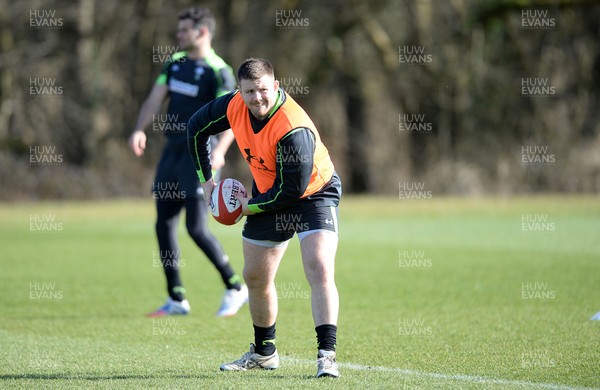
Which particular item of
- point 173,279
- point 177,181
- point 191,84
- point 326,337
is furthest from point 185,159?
point 326,337

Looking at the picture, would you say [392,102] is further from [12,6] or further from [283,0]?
[12,6]

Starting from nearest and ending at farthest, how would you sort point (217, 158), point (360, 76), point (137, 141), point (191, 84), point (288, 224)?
point (288, 224) → point (217, 158) → point (137, 141) → point (191, 84) → point (360, 76)

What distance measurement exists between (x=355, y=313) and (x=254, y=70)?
12.8 feet

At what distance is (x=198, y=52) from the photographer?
913 centimetres

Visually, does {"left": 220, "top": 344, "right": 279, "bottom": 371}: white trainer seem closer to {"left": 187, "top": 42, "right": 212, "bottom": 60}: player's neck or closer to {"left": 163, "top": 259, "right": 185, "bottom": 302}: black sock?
{"left": 163, "top": 259, "right": 185, "bottom": 302}: black sock

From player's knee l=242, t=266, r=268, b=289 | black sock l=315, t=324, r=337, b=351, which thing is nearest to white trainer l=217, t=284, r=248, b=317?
player's knee l=242, t=266, r=268, b=289

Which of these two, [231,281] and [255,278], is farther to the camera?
[231,281]

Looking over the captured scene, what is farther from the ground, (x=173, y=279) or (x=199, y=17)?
(x=199, y=17)

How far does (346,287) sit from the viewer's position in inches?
432

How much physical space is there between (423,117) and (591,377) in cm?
2639

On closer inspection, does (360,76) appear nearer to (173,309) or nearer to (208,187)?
(173,309)

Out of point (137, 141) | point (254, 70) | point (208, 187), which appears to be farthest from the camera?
point (137, 141)

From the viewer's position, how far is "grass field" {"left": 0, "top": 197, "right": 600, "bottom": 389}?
6.18 metres

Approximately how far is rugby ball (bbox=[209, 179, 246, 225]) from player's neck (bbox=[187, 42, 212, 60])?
3160mm
